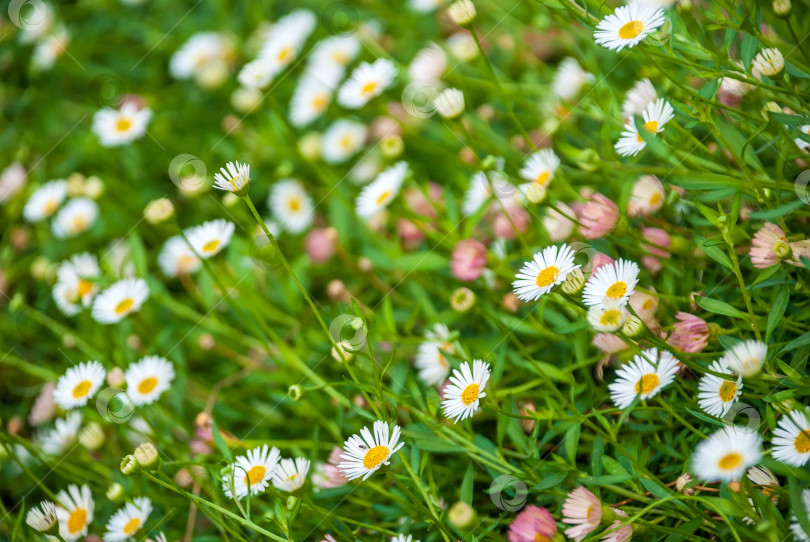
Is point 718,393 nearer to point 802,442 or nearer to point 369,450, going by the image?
point 802,442

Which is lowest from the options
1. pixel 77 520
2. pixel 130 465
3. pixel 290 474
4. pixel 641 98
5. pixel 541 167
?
pixel 77 520

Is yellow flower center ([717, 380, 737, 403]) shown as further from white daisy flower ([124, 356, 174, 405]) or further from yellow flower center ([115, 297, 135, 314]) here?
yellow flower center ([115, 297, 135, 314])

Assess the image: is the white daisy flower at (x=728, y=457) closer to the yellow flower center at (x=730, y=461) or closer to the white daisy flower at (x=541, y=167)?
the yellow flower center at (x=730, y=461)

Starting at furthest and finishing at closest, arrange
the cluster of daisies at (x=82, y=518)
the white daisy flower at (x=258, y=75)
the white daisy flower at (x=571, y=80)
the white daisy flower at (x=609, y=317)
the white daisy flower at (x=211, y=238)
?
the white daisy flower at (x=258, y=75), the white daisy flower at (x=571, y=80), the white daisy flower at (x=211, y=238), the cluster of daisies at (x=82, y=518), the white daisy flower at (x=609, y=317)

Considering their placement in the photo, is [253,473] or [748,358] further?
[253,473]

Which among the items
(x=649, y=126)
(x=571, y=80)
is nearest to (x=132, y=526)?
(x=649, y=126)

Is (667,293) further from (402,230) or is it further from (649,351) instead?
(402,230)

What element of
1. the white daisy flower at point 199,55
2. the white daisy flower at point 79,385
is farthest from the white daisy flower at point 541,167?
the white daisy flower at point 199,55
